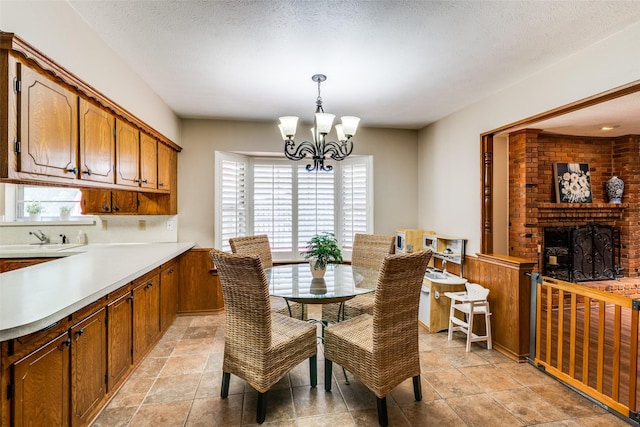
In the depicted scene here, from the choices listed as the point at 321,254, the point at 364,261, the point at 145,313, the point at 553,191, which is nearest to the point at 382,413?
the point at 321,254

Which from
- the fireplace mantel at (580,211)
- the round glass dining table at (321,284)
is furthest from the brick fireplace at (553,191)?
the round glass dining table at (321,284)

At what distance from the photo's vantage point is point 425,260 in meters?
1.99

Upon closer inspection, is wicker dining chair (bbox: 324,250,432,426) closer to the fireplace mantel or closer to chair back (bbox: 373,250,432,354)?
chair back (bbox: 373,250,432,354)

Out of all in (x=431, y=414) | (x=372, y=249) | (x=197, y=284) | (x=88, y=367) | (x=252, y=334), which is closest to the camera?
(x=88, y=367)

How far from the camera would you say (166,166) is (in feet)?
11.9

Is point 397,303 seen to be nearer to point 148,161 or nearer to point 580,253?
point 148,161

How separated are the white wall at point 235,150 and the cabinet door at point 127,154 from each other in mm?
1122

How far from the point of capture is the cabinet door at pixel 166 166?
11.3ft

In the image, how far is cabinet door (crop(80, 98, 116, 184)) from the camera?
204 cm

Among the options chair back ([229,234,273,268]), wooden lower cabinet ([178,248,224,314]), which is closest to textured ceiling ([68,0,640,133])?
chair back ([229,234,273,268])

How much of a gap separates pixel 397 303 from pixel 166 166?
308 centimetres

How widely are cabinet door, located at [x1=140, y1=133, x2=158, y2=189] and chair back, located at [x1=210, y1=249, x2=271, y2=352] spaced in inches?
64.3

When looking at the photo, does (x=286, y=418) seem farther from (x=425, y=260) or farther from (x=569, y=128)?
(x=569, y=128)

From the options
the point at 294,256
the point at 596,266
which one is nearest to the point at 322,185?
the point at 294,256
